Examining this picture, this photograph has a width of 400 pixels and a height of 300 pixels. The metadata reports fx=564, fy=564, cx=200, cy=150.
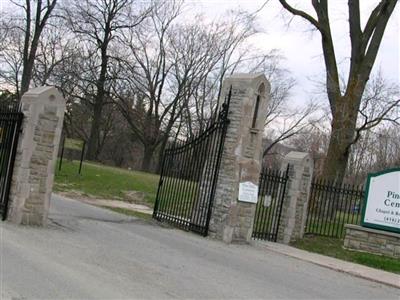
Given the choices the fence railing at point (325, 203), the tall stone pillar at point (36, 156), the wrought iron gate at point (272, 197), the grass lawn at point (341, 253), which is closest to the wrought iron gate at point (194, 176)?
the wrought iron gate at point (272, 197)

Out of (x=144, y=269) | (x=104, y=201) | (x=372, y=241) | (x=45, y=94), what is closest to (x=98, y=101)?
(x=104, y=201)

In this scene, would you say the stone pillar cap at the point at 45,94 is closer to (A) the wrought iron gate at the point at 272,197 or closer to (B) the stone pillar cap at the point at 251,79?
(B) the stone pillar cap at the point at 251,79

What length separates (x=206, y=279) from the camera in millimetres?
8742

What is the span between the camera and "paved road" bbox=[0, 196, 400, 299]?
7191 mm

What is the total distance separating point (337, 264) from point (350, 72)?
1158 centimetres

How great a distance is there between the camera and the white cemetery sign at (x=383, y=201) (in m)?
15.0

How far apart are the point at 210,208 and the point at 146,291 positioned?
6.70 meters

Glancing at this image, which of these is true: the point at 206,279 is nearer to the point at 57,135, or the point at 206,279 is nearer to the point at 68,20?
the point at 57,135

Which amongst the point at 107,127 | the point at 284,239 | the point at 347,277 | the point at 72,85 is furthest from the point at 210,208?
the point at 107,127

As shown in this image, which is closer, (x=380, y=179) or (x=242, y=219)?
(x=242, y=219)

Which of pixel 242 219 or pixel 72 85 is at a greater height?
pixel 72 85

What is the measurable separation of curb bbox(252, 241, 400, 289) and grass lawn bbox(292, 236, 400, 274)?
19.3 inches

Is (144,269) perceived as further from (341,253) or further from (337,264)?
(341,253)

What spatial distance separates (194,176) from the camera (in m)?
14.9
